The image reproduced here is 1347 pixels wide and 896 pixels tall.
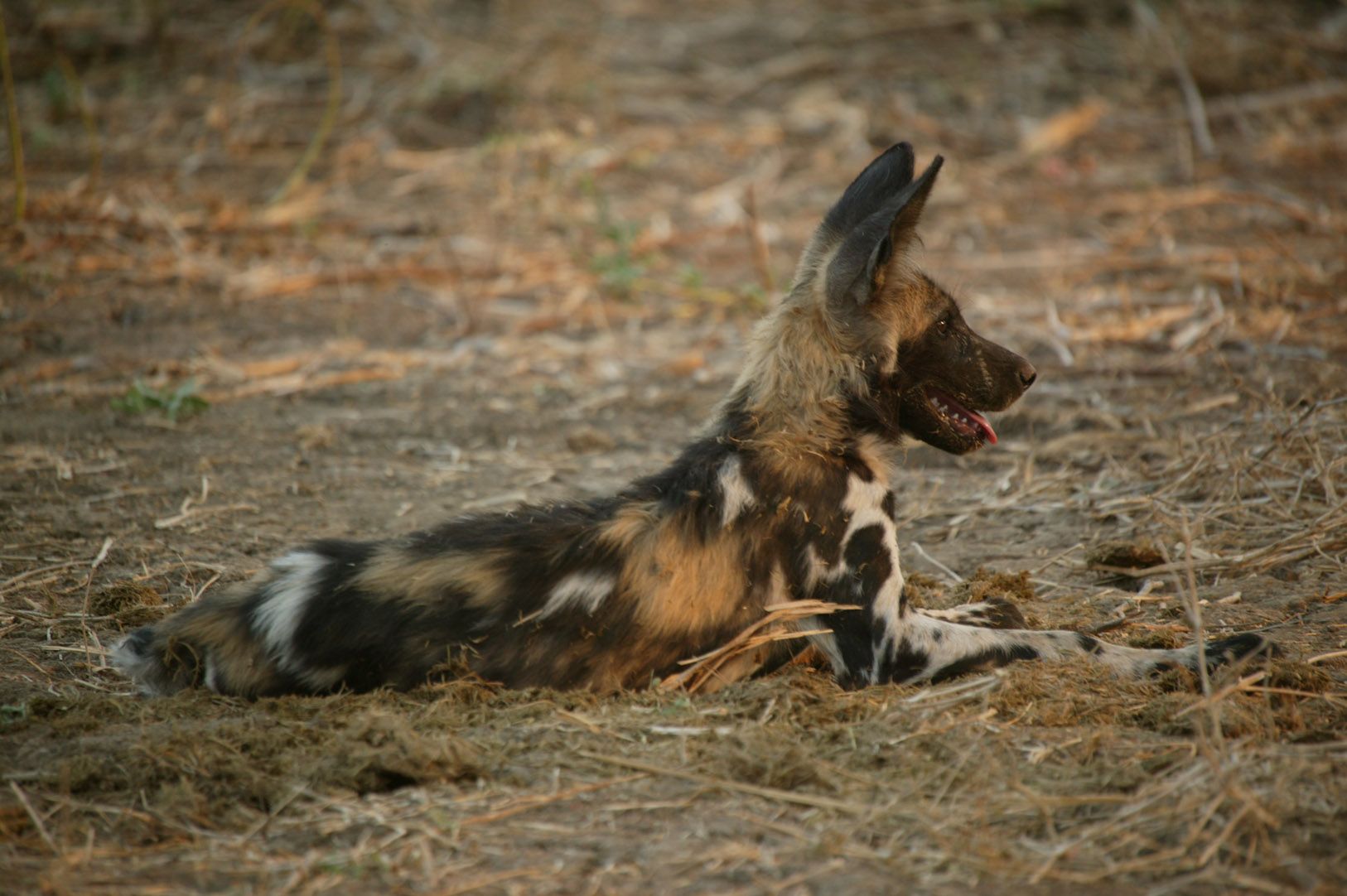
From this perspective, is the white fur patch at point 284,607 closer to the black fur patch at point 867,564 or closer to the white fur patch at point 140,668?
the white fur patch at point 140,668

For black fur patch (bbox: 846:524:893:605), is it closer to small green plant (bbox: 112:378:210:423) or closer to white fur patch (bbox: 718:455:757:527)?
white fur patch (bbox: 718:455:757:527)

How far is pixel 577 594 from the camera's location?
11.5ft

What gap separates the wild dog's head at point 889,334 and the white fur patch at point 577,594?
0.87 m

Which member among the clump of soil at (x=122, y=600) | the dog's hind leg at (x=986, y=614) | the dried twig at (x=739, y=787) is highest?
the dried twig at (x=739, y=787)

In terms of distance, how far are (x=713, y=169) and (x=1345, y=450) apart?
663 cm

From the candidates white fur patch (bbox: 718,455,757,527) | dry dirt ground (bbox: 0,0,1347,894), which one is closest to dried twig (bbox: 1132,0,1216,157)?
dry dirt ground (bbox: 0,0,1347,894)

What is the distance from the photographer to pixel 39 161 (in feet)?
33.1

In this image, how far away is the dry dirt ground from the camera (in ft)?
9.36

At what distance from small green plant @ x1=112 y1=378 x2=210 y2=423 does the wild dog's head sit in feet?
11.6

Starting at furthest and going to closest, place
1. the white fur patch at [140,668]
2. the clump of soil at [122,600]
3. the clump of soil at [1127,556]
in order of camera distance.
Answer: the clump of soil at [1127,556] < the clump of soil at [122,600] < the white fur patch at [140,668]

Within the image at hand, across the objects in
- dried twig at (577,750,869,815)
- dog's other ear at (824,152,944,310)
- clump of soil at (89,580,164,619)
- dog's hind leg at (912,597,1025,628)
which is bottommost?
dog's hind leg at (912,597,1025,628)

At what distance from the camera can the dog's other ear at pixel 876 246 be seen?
12.0 ft

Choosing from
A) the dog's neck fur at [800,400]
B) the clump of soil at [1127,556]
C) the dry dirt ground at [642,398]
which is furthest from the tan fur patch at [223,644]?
the clump of soil at [1127,556]

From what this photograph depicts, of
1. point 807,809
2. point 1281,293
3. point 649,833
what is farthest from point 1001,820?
point 1281,293
